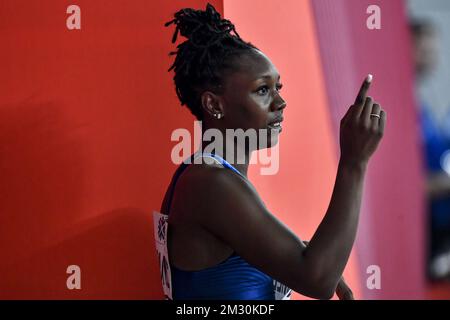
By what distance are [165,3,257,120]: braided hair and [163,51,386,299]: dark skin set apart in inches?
2.0

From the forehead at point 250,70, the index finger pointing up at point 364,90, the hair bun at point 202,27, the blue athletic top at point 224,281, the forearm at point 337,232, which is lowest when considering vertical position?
the blue athletic top at point 224,281

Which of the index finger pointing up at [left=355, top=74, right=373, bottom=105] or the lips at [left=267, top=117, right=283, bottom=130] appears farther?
the lips at [left=267, top=117, right=283, bottom=130]

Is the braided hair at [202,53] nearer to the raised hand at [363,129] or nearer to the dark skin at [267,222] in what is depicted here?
the dark skin at [267,222]

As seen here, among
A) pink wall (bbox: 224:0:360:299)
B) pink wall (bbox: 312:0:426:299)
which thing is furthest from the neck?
pink wall (bbox: 312:0:426:299)

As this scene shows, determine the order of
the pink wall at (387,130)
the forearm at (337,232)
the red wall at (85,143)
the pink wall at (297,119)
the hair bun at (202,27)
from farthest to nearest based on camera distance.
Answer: the pink wall at (387,130) < the pink wall at (297,119) < the red wall at (85,143) < the hair bun at (202,27) < the forearm at (337,232)

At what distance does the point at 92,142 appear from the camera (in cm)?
158

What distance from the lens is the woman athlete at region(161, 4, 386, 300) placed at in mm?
1012

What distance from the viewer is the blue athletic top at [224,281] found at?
3.70ft

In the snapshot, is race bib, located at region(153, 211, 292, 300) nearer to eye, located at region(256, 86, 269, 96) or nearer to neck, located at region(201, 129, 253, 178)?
neck, located at region(201, 129, 253, 178)

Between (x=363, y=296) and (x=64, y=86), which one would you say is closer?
(x=64, y=86)

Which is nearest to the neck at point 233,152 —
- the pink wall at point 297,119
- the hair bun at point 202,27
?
the hair bun at point 202,27
